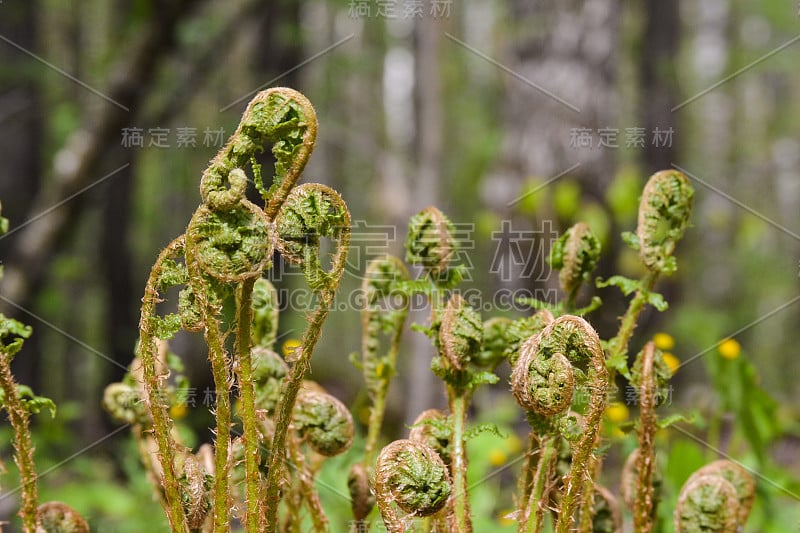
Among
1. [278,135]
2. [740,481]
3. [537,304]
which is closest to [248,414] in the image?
[278,135]

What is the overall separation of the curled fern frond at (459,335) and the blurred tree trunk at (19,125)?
3.17 metres

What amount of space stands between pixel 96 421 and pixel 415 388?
3.86m

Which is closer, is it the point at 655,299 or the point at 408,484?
the point at 408,484

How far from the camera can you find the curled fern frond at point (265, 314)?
981mm

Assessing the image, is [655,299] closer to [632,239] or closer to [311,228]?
[632,239]

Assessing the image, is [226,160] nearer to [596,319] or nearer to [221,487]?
[221,487]

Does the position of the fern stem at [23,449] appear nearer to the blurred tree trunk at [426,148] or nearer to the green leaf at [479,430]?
the green leaf at [479,430]

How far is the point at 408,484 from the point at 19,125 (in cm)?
388

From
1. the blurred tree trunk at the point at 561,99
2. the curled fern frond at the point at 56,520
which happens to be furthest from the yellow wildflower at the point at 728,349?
the blurred tree trunk at the point at 561,99

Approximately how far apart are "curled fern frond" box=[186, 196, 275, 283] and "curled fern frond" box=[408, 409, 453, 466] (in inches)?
11.9

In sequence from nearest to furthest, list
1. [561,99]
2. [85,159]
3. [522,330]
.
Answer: [522,330] → [85,159] → [561,99]

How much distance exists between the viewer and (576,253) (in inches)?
36.6

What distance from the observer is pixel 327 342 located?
21500mm

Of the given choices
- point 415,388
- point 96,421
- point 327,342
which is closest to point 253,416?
point 415,388
